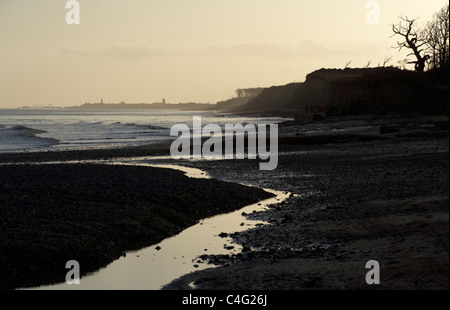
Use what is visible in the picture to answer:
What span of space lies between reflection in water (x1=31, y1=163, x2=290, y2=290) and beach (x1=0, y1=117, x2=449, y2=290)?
1.42ft

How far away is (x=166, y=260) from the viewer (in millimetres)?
14594

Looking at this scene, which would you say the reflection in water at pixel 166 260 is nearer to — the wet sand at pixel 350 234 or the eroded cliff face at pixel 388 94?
the wet sand at pixel 350 234

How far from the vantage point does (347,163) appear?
3027 cm

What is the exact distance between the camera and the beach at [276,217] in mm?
12094

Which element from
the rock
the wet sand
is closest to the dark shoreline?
the rock

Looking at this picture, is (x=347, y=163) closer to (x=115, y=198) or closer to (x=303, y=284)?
(x=115, y=198)

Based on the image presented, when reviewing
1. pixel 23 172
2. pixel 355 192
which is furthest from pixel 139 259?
pixel 23 172

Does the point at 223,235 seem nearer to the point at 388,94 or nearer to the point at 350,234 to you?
the point at 350,234

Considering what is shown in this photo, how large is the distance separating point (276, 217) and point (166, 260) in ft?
18.2

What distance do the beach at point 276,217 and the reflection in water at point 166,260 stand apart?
43 centimetres

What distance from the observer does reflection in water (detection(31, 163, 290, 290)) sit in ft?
41.5
